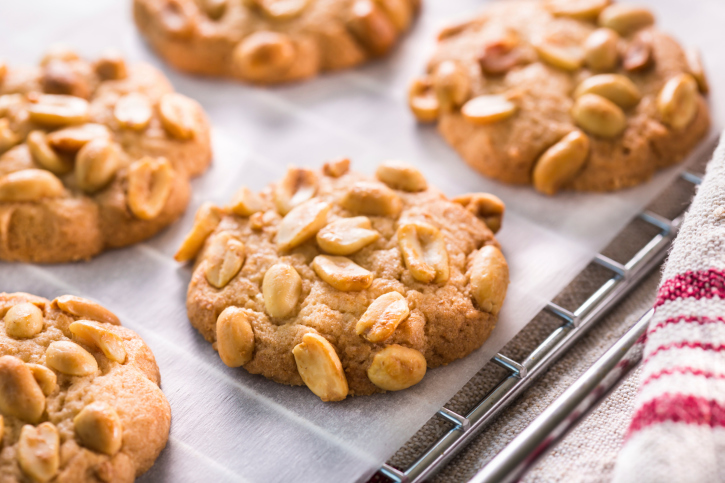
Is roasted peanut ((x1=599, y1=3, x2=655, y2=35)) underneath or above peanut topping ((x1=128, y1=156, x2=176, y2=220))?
above

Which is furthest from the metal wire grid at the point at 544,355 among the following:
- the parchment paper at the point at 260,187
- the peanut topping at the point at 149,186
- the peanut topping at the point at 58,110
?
the peanut topping at the point at 58,110

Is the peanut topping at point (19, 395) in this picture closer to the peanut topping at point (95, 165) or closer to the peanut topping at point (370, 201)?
the peanut topping at point (95, 165)

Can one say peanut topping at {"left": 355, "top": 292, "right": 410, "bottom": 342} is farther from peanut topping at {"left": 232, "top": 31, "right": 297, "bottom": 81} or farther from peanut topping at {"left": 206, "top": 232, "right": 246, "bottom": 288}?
peanut topping at {"left": 232, "top": 31, "right": 297, "bottom": 81}

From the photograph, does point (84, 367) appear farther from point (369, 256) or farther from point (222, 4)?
point (222, 4)

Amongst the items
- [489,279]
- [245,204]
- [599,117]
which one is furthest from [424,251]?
[599,117]

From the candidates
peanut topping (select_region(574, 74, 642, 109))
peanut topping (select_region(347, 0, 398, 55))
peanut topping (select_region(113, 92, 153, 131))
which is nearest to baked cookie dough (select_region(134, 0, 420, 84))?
peanut topping (select_region(347, 0, 398, 55))

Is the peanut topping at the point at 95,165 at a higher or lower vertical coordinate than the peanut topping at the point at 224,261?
higher
